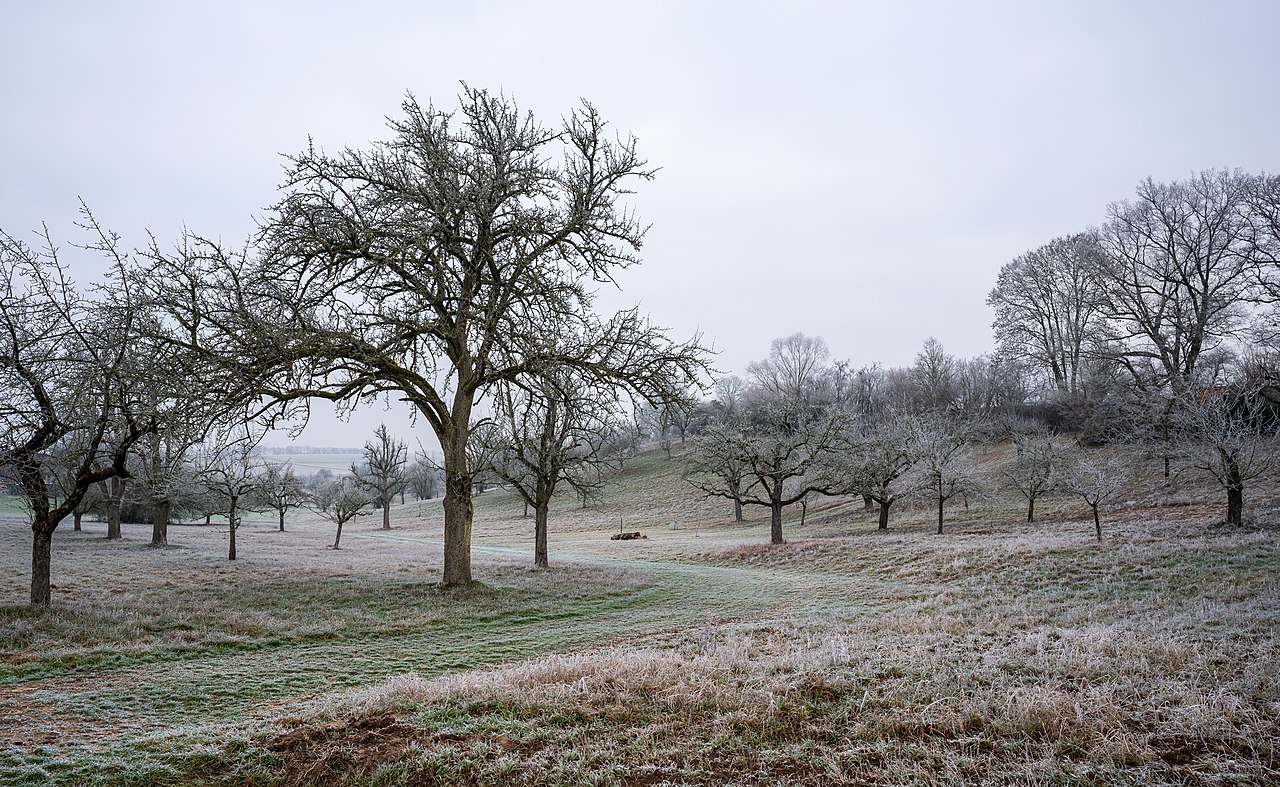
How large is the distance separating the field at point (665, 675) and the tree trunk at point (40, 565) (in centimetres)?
32

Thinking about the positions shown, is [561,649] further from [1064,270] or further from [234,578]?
[1064,270]

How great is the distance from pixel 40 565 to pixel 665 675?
12003 millimetres

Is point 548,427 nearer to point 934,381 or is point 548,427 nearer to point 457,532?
point 457,532

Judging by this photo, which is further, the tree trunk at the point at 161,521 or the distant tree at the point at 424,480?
the distant tree at the point at 424,480

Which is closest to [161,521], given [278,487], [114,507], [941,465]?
[114,507]

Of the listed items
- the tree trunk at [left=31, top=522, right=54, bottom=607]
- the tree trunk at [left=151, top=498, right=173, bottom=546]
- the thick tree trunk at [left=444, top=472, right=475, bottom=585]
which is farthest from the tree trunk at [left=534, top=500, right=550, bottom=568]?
the tree trunk at [left=151, top=498, right=173, bottom=546]

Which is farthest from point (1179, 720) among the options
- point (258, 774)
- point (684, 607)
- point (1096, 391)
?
point (1096, 391)

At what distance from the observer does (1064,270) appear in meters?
45.4

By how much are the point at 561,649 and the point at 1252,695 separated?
8.17 m

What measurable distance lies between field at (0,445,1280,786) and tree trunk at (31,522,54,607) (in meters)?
0.32

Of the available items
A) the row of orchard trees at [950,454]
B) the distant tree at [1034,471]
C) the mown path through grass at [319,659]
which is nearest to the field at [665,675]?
the mown path through grass at [319,659]

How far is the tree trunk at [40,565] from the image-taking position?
425 inches

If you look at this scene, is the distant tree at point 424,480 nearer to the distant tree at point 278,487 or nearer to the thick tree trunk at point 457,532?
the distant tree at point 278,487

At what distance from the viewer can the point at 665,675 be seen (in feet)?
19.3
